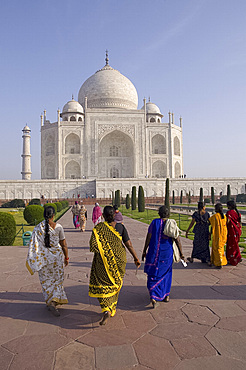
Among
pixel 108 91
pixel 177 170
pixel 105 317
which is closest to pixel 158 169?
pixel 177 170

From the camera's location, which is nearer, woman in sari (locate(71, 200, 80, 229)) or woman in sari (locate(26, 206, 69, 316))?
woman in sari (locate(26, 206, 69, 316))

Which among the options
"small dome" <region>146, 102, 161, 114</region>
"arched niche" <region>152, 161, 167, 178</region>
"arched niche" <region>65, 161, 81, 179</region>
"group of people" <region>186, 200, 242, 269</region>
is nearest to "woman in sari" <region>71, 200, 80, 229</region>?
"group of people" <region>186, 200, 242, 269</region>

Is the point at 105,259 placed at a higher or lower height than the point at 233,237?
higher

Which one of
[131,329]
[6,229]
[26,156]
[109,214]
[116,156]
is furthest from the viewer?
[116,156]

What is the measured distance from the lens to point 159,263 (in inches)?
119

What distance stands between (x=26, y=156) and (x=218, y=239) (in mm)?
34800

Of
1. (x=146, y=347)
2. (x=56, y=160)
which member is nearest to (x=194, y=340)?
(x=146, y=347)

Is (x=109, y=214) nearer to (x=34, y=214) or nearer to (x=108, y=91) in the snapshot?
(x=34, y=214)

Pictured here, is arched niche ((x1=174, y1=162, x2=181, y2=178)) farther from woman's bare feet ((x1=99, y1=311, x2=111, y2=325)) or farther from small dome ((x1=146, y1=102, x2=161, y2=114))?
woman's bare feet ((x1=99, y1=311, x2=111, y2=325))

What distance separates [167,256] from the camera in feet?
10.0

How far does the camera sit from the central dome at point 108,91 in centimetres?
3675

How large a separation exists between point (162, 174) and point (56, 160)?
502 inches

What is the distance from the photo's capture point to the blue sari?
299 cm

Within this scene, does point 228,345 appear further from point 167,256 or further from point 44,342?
point 44,342
